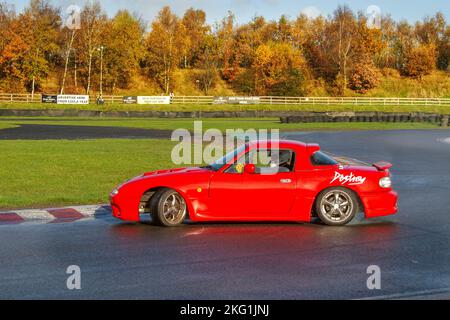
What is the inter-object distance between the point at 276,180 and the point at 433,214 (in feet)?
9.55

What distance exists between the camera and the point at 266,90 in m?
86.8

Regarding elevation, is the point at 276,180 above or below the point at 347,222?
above

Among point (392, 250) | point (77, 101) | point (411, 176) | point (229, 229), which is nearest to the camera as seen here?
point (392, 250)

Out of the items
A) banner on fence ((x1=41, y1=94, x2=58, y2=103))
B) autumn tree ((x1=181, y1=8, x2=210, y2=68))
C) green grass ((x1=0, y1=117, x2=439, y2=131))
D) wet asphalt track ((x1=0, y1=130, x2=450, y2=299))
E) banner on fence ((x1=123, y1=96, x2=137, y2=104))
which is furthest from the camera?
autumn tree ((x1=181, y1=8, x2=210, y2=68))

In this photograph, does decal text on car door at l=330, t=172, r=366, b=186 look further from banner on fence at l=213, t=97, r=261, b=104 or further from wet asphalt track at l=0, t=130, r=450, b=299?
banner on fence at l=213, t=97, r=261, b=104

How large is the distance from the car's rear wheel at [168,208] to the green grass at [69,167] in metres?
2.72

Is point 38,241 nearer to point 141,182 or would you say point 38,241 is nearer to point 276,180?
point 141,182

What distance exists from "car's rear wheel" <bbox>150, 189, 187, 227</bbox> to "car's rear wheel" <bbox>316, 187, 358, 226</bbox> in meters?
2.00

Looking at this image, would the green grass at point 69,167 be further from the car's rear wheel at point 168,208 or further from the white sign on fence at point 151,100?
the white sign on fence at point 151,100

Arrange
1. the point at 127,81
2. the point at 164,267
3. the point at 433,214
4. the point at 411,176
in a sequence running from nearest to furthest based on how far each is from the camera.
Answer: the point at 164,267
the point at 433,214
the point at 411,176
the point at 127,81

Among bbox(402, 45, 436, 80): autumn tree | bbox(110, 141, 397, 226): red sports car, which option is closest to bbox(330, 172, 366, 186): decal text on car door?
bbox(110, 141, 397, 226): red sports car

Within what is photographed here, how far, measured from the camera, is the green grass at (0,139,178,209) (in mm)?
12408

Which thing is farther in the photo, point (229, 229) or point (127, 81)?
point (127, 81)

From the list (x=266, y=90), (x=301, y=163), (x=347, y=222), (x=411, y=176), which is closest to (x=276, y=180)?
(x=301, y=163)
